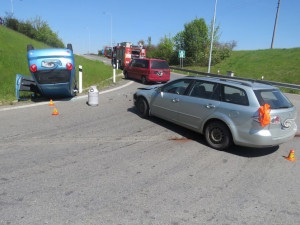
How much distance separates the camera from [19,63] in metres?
14.1

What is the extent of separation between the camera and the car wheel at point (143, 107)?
6953 millimetres

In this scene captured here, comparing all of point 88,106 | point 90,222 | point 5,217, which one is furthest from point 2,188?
point 88,106

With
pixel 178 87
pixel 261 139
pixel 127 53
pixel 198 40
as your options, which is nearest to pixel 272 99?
pixel 261 139

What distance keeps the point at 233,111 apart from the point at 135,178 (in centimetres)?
239

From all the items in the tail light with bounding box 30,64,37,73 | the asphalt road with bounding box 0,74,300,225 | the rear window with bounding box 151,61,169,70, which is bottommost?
the asphalt road with bounding box 0,74,300,225

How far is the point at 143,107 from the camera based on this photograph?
7.07 m

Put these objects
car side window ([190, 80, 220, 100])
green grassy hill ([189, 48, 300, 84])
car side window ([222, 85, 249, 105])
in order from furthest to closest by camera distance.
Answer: green grassy hill ([189, 48, 300, 84]) → car side window ([190, 80, 220, 100]) → car side window ([222, 85, 249, 105])

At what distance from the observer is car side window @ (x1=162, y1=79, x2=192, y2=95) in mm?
5789

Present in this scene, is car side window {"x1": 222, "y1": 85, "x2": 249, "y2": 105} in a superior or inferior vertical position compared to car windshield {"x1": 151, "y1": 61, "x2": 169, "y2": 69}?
inferior

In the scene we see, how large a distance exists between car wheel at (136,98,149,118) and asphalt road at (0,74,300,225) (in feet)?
3.61

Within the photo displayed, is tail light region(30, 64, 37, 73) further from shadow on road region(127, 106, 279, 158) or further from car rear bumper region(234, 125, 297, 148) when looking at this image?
car rear bumper region(234, 125, 297, 148)

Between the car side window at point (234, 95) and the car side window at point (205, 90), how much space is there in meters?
0.16

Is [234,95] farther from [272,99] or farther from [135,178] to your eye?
[135,178]

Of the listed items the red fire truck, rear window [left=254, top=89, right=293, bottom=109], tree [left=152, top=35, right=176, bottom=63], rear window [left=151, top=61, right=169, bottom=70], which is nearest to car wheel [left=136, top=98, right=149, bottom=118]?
rear window [left=254, top=89, right=293, bottom=109]
